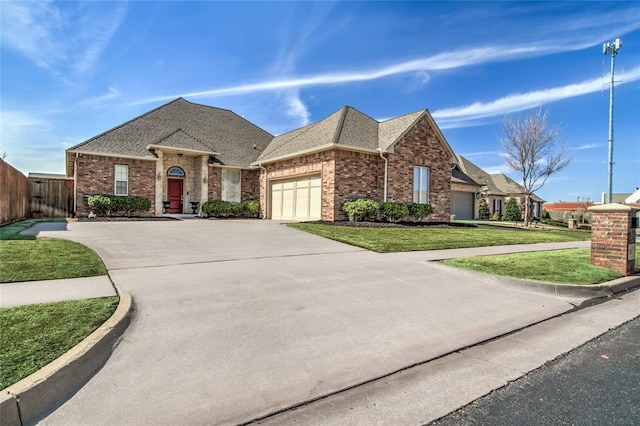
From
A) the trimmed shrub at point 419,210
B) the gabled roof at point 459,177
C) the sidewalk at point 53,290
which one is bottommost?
the sidewalk at point 53,290

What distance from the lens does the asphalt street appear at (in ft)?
8.86

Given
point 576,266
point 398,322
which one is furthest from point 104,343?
point 576,266

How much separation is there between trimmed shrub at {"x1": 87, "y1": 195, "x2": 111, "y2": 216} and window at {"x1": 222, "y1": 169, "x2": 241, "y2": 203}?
6.34 metres

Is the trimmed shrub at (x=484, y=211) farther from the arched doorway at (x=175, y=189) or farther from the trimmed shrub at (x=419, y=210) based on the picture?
the arched doorway at (x=175, y=189)

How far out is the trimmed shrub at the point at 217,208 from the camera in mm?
20453

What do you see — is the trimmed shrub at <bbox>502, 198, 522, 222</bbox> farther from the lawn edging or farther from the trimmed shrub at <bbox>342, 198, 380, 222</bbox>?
the lawn edging

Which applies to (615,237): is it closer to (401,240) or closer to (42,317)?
(401,240)

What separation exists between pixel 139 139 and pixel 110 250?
14220 millimetres

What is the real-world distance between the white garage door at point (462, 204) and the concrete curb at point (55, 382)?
101 feet

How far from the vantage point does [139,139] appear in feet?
67.3

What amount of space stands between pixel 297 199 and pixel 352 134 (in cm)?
462

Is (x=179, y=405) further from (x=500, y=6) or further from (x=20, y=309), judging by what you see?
(x=500, y=6)

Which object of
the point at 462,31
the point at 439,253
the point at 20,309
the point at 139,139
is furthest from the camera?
the point at 139,139

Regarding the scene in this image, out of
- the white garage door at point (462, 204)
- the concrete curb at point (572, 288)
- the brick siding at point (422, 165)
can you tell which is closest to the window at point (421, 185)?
the brick siding at point (422, 165)
